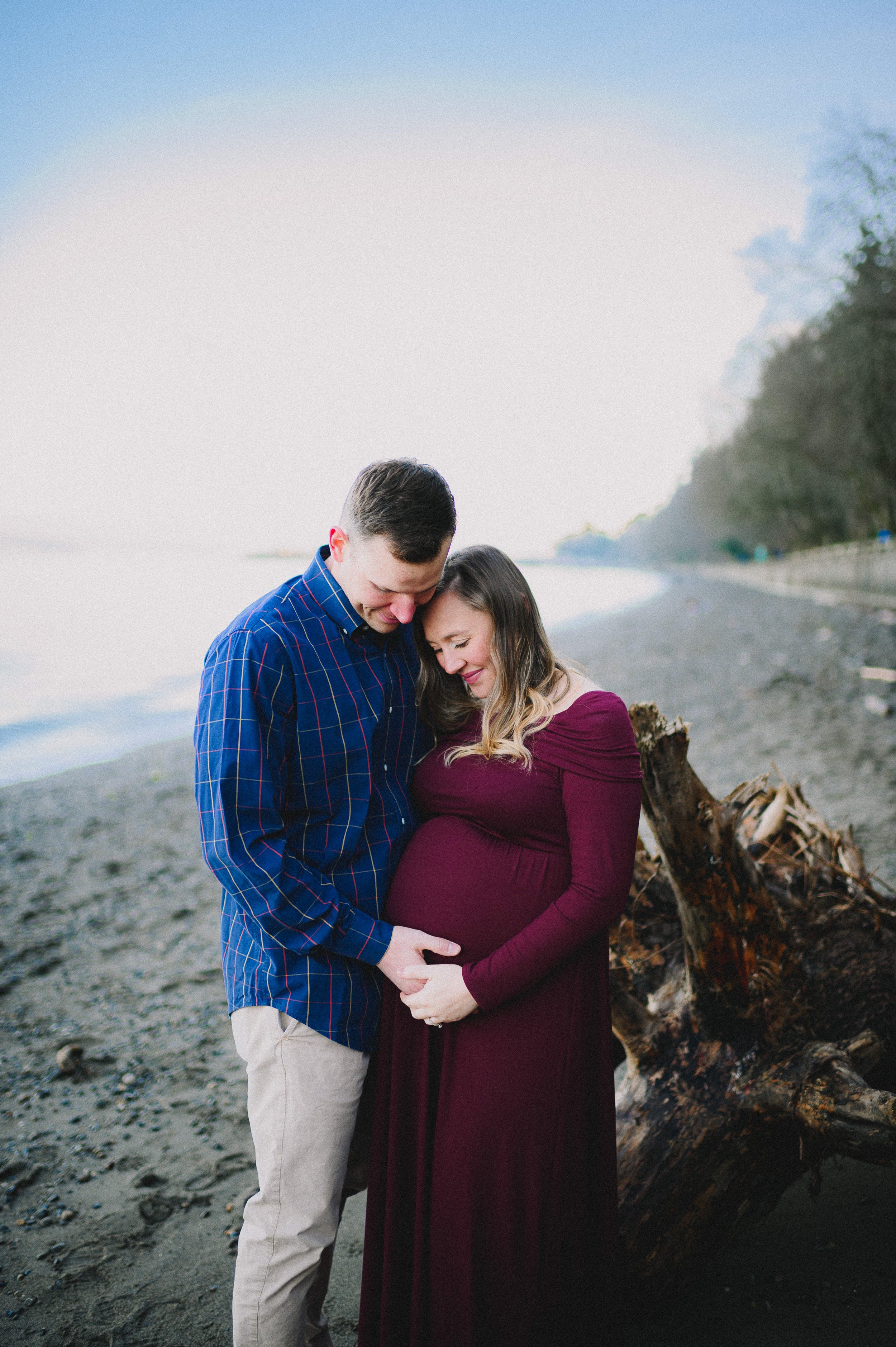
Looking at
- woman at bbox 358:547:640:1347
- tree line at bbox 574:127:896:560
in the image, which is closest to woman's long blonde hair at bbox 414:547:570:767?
woman at bbox 358:547:640:1347

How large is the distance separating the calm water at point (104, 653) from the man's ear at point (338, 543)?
404cm

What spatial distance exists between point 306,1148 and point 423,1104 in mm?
313

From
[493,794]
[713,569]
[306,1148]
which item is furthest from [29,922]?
[713,569]

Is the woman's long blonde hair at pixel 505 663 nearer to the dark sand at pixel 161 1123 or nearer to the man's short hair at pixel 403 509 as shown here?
the man's short hair at pixel 403 509

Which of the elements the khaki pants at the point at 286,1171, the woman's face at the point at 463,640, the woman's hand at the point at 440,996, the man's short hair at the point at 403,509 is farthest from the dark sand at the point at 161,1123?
the man's short hair at the point at 403,509

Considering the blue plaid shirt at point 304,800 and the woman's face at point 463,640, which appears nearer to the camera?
the blue plaid shirt at point 304,800

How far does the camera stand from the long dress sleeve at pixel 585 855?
1931 mm

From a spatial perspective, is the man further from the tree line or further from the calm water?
the tree line

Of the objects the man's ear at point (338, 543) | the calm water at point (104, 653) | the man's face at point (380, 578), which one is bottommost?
the calm water at point (104, 653)

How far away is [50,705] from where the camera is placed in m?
18.6

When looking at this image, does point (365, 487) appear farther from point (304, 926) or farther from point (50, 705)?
point (50, 705)

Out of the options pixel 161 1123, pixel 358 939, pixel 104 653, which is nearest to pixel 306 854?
pixel 358 939

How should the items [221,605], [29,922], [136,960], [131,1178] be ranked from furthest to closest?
[221,605]
[29,922]
[136,960]
[131,1178]

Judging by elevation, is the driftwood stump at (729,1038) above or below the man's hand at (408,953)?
below
